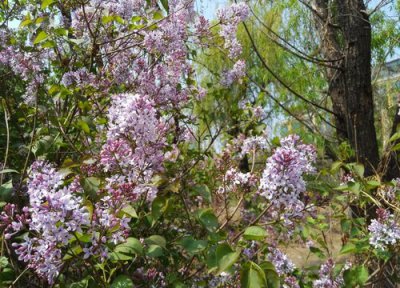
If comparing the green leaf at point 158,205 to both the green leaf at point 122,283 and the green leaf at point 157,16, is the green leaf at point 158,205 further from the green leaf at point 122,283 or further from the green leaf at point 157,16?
the green leaf at point 157,16

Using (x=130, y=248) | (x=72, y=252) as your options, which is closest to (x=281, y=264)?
(x=130, y=248)

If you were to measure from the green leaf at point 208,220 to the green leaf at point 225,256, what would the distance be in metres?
0.12

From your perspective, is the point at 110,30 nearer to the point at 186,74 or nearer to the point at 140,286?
the point at 186,74

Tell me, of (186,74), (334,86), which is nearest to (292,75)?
(334,86)

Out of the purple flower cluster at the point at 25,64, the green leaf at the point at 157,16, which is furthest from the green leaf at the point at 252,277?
the purple flower cluster at the point at 25,64

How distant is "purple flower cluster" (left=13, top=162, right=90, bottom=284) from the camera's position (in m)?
1.06

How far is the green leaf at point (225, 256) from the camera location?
1234 millimetres

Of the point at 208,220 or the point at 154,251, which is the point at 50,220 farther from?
the point at 208,220

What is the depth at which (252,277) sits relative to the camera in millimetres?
1234

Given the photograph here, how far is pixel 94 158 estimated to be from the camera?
5.15 ft

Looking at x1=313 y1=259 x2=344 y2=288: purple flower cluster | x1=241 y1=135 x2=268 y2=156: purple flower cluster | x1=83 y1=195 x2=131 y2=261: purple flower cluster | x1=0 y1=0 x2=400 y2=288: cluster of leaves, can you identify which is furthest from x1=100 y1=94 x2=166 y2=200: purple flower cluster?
x1=313 y1=259 x2=344 y2=288: purple flower cluster

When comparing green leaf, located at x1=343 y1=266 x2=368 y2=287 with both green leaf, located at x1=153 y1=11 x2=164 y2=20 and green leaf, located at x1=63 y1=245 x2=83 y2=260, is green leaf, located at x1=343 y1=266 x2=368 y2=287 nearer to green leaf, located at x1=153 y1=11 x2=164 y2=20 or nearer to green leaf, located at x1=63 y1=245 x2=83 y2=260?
green leaf, located at x1=63 y1=245 x2=83 y2=260

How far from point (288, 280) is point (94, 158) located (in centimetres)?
118

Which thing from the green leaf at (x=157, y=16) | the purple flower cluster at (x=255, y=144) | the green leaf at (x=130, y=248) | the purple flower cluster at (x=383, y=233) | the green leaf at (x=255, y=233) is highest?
the green leaf at (x=157, y=16)
